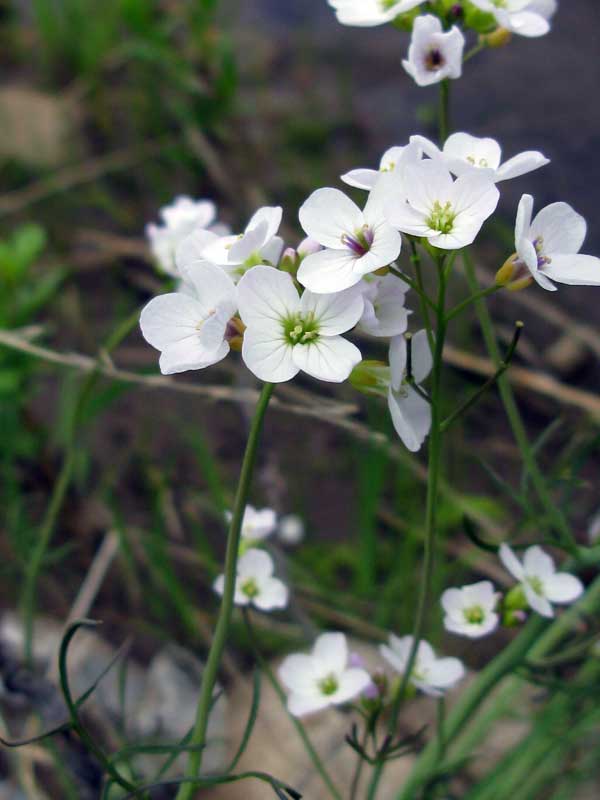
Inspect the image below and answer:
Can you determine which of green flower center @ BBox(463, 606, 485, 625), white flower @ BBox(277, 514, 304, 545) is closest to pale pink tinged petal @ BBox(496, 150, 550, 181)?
green flower center @ BBox(463, 606, 485, 625)

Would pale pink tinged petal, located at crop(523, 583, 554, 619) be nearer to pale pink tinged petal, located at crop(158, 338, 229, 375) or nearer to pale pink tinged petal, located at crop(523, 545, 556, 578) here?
pale pink tinged petal, located at crop(523, 545, 556, 578)

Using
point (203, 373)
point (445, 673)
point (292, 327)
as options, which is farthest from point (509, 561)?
point (203, 373)

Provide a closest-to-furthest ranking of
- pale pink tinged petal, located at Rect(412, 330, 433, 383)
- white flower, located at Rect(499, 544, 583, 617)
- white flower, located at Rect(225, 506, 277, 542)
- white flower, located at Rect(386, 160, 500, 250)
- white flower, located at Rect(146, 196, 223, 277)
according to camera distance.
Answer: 1. white flower, located at Rect(386, 160, 500, 250)
2. pale pink tinged petal, located at Rect(412, 330, 433, 383)
3. white flower, located at Rect(499, 544, 583, 617)
4. white flower, located at Rect(225, 506, 277, 542)
5. white flower, located at Rect(146, 196, 223, 277)

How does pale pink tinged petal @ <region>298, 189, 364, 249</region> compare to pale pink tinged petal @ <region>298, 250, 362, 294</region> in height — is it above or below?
above

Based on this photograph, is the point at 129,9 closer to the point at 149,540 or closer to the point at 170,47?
the point at 170,47

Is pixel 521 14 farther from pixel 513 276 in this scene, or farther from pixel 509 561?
pixel 509 561

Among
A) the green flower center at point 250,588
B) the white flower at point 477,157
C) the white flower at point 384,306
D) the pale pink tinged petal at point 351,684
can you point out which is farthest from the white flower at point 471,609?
the white flower at point 477,157

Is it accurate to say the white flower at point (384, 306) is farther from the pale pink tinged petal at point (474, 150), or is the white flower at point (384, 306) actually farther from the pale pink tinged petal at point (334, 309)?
the pale pink tinged petal at point (474, 150)
